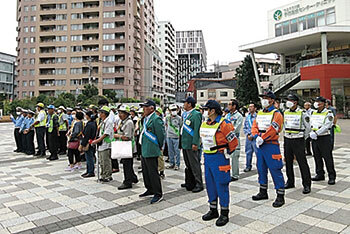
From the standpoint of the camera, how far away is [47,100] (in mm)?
41469

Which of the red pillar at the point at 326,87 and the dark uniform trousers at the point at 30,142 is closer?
the dark uniform trousers at the point at 30,142

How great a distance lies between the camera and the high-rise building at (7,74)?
8275cm

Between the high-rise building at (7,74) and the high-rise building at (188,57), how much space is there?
63.2 meters

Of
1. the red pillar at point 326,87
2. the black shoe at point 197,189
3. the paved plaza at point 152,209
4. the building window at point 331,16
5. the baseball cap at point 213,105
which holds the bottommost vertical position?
the paved plaza at point 152,209

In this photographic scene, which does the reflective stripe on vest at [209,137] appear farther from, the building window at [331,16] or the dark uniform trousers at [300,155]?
the building window at [331,16]

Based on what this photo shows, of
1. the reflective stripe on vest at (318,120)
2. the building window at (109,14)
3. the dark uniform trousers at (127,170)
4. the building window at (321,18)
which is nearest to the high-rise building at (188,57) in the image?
the building window at (109,14)

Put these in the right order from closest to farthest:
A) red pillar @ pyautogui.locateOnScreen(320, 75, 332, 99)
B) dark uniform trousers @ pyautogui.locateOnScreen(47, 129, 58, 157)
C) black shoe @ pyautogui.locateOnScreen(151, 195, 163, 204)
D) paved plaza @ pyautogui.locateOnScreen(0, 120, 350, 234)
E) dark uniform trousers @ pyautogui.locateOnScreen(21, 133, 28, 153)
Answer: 1. paved plaza @ pyautogui.locateOnScreen(0, 120, 350, 234)
2. black shoe @ pyautogui.locateOnScreen(151, 195, 163, 204)
3. dark uniform trousers @ pyautogui.locateOnScreen(47, 129, 58, 157)
4. dark uniform trousers @ pyautogui.locateOnScreen(21, 133, 28, 153)
5. red pillar @ pyautogui.locateOnScreen(320, 75, 332, 99)

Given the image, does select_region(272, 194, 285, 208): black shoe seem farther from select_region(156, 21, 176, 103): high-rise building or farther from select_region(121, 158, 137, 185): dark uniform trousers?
select_region(156, 21, 176, 103): high-rise building

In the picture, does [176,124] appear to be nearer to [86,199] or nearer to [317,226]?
[86,199]

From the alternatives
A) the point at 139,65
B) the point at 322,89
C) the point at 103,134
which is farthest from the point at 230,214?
the point at 139,65

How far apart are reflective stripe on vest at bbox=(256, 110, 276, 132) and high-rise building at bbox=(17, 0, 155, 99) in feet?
171

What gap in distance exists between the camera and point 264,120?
191 inches

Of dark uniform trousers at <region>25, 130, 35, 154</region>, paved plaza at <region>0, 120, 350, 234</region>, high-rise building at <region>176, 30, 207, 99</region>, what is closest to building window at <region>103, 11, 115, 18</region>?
dark uniform trousers at <region>25, 130, 35, 154</region>

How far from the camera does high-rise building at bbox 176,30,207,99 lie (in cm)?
12438
